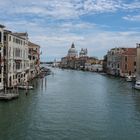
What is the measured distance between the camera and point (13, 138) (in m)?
18.8

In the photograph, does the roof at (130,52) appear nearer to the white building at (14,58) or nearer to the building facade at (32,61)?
the building facade at (32,61)

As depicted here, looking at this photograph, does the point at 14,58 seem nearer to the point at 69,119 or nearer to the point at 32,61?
the point at 69,119

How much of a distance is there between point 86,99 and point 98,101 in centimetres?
160

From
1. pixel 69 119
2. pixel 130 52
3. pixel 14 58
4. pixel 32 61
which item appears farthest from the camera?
pixel 130 52

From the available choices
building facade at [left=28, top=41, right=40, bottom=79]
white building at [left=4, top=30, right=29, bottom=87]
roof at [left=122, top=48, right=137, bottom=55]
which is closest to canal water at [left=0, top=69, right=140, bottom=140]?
white building at [left=4, top=30, right=29, bottom=87]

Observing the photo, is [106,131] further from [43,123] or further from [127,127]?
[43,123]

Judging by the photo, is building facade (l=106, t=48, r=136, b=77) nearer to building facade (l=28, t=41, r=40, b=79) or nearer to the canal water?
building facade (l=28, t=41, r=40, b=79)

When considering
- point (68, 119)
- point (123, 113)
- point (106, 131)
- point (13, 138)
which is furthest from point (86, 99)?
point (13, 138)

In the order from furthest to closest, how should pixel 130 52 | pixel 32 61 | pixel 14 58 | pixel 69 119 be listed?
pixel 130 52, pixel 32 61, pixel 14 58, pixel 69 119

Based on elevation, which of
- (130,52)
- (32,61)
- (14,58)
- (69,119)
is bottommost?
(69,119)

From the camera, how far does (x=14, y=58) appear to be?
4400 centimetres

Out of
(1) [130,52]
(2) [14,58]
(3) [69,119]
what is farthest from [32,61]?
(3) [69,119]

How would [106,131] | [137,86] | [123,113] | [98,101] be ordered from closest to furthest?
[106,131]
[123,113]
[98,101]
[137,86]

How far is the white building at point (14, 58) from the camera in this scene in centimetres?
3994
